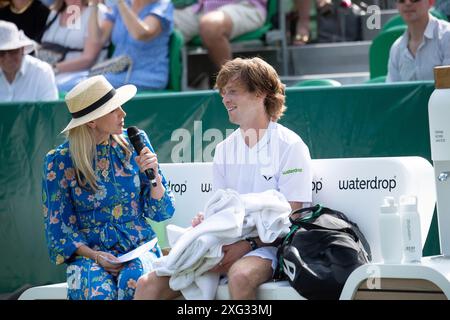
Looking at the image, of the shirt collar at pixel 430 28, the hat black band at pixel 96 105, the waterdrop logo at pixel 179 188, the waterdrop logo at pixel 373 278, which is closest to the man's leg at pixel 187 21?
the shirt collar at pixel 430 28

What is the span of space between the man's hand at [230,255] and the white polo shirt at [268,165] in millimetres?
324

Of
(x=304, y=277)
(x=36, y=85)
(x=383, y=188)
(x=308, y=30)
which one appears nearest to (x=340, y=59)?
(x=308, y=30)

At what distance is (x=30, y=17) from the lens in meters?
8.71

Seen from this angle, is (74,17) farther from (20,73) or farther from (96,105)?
(96,105)

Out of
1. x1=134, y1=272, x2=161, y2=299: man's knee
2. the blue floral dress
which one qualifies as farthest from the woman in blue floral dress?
x1=134, y1=272, x2=161, y2=299: man's knee

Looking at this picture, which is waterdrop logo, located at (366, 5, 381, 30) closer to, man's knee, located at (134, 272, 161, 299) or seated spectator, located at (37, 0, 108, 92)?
seated spectator, located at (37, 0, 108, 92)

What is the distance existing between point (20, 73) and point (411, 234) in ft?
13.1

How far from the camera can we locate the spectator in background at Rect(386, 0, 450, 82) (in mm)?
6422

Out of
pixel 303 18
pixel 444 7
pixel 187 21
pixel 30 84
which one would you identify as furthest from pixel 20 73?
pixel 444 7

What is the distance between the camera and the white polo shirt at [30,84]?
739 cm

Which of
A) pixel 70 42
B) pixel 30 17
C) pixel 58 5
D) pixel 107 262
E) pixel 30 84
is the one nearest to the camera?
pixel 107 262

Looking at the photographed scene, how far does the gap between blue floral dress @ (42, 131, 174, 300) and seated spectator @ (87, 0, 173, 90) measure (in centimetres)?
275

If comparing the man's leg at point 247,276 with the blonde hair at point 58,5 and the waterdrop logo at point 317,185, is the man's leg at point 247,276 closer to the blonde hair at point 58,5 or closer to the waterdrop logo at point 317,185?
the waterdrop logo at point 317,185

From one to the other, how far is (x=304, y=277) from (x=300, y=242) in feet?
0.63
